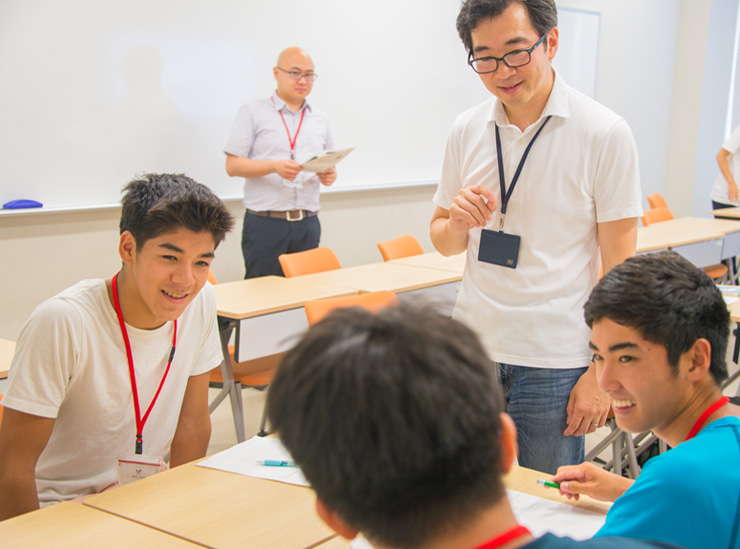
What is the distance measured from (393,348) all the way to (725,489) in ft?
2.17

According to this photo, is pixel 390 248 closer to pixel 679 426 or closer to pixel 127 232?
pixel 127 232

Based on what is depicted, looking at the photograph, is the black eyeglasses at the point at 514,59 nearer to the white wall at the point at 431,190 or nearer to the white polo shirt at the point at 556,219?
the white polo shirt at the point at 556,219

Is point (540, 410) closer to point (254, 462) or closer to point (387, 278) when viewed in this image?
point (254, 462)

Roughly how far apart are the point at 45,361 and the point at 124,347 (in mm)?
191

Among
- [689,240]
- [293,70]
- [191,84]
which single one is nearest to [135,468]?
[293,70]

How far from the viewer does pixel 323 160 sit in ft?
13.8

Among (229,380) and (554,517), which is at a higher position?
(554,517)

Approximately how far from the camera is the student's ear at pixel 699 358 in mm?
1234

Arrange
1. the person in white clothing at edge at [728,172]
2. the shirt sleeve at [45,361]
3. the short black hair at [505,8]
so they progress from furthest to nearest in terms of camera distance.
Answer: the person in white clothing at edge at [728,172] → the short black hair at [505,8] → the shirt sleeve at [45,361]

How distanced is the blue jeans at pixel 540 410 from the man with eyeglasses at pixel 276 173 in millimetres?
2903

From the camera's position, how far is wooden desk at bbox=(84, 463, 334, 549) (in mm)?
1360

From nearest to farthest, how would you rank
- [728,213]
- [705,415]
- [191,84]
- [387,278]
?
[705,415] < [387,278] < [191,84] < [728,213]

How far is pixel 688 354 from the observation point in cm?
124

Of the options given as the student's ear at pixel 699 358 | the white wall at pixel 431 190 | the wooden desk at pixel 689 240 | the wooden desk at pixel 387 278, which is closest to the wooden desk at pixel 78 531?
the student's ear at pixel 699 358
